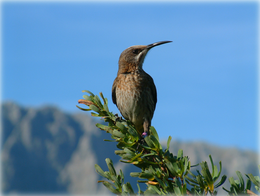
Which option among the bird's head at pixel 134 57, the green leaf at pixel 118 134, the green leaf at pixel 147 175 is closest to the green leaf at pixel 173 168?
the green leaf at pixel 147 175

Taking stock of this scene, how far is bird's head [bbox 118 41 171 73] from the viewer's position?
895cm

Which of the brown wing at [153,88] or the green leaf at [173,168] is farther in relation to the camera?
the brown wing at [153,88]

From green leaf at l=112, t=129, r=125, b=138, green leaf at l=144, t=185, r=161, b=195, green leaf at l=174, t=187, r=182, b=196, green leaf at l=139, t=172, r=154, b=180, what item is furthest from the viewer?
green leaf at l=112, t=129, r=125, b=138

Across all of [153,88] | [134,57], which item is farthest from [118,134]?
[134,57]

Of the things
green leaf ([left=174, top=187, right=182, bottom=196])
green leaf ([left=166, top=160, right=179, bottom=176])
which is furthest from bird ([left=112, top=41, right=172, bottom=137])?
green leaf ([left=174, top=187, right=182, bottom=196])

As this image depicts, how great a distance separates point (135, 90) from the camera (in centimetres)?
823

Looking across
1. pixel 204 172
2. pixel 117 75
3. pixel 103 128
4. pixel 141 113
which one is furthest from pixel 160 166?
pixel 117 75

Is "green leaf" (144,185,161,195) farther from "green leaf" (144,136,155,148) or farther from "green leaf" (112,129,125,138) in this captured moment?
"green leaf" (112,129,125,138)

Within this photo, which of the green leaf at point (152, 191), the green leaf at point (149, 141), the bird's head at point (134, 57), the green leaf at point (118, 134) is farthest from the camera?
the bird's head at point (134, 57)

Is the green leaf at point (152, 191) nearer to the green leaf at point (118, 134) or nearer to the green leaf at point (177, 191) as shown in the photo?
the green leaf at point (177, 191)

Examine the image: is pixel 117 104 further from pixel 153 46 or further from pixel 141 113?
pixel 153 46

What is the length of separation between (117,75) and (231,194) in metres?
5.81

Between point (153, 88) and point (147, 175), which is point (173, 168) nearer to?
point (147, 175)

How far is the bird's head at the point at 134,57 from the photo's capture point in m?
8.95
